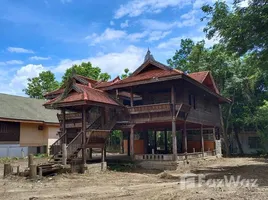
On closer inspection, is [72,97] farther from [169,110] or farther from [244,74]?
[244,74]

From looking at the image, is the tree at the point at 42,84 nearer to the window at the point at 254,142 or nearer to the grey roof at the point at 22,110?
the grey roof at the point at 22,110

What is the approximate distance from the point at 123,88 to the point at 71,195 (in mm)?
11864

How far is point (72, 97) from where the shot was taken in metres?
18.3

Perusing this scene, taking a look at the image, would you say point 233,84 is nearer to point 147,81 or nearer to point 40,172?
point 147,81

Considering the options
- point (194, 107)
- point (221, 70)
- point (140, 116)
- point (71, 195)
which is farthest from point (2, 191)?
point (221, 70)

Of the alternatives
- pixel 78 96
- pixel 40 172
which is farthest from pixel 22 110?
pixel 40 172

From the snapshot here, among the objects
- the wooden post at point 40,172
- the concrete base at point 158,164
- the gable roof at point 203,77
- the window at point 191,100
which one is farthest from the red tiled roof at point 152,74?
the wooden post at point 40,172

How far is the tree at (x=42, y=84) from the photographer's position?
49.8 m

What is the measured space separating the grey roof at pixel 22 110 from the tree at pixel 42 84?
13563 millimetres

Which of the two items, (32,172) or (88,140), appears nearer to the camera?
(32,172)

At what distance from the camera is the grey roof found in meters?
29.3

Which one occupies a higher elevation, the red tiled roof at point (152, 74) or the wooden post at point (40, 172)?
the red tiled roof at point (152, 74)

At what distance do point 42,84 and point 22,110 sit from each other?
64.2 feet

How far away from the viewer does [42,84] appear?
50.3 metres
